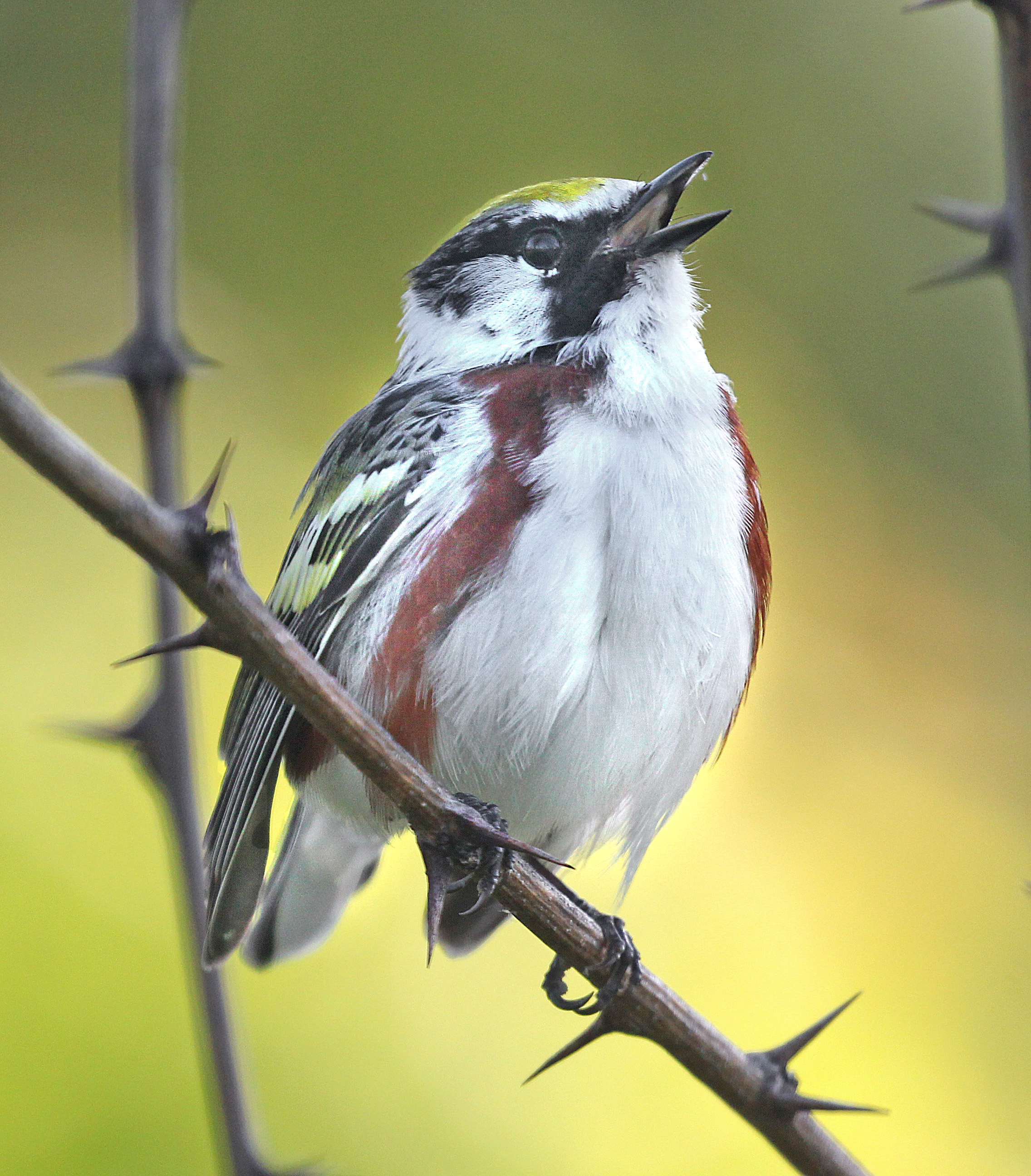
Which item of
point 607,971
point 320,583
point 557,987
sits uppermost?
point 320,583

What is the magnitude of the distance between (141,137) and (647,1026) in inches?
76.9

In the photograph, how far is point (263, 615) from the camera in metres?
1.70

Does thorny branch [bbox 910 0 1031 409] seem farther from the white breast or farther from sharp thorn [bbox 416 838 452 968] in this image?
sharp thorn [bbox 416 838 452 968]

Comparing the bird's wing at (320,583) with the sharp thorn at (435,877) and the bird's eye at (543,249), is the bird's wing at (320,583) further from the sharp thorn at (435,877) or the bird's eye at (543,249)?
the sharp thorn at (435,877)

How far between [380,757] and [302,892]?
2165 mm

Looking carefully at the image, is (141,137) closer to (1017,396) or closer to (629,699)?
(629,699)

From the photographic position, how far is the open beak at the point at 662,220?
9.57 ft

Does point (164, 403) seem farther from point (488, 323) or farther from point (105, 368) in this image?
point (488, 323)

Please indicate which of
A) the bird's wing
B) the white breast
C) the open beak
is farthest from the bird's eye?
the white breast

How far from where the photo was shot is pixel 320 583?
124 inches

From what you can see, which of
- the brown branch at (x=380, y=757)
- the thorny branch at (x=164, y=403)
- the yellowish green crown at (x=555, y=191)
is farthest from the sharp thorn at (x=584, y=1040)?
the yellowish green crown at (x=555, y=191)

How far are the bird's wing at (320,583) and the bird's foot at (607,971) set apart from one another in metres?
0.81

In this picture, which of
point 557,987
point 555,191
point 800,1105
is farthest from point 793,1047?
point 555,191

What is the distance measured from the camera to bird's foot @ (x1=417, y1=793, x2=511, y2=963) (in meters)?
2.08
